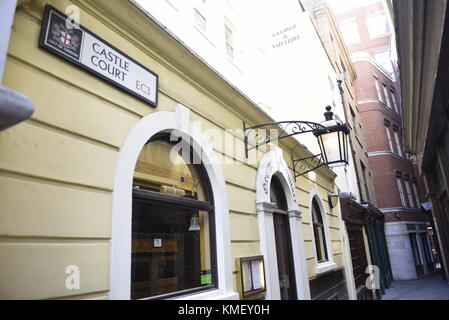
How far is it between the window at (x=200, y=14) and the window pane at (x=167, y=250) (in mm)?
3185

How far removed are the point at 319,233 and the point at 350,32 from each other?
95.0 ft

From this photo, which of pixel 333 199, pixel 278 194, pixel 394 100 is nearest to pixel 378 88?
pixel 394 100

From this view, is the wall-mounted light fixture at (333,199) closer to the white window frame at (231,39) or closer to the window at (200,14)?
the white window frame at (231,39)

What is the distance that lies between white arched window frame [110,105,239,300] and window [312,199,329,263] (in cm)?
469

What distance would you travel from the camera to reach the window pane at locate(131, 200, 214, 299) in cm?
310

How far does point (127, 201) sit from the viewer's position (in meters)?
2.76

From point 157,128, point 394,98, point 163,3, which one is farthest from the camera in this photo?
point 394,98

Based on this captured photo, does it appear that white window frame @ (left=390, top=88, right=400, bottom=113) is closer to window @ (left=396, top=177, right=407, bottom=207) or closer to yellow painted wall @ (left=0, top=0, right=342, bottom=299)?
window @ (left=396, top=177, right=407, bottom=207)

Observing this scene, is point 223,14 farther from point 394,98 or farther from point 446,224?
point 394,98

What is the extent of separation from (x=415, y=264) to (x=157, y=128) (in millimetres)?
21420

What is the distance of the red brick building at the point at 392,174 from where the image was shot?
1934cm

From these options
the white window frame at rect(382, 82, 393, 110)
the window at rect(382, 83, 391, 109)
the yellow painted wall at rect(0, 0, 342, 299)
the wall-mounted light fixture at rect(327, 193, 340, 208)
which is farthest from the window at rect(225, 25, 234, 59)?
the window at rect(382, 83, 391, 109)

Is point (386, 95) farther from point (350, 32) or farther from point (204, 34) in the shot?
point (204, 34)
